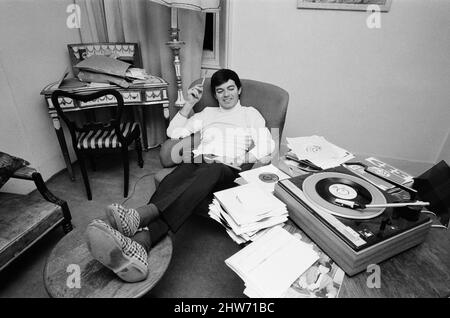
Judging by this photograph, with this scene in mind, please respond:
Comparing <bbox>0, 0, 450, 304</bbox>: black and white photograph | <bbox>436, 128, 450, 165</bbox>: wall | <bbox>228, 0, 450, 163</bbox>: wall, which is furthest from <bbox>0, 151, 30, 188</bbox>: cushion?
<bbox>436, 128, 450, 165</bbox>: wall

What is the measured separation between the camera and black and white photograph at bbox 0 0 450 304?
2.59ft

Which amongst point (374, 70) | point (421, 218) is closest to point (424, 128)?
point (374, 70)

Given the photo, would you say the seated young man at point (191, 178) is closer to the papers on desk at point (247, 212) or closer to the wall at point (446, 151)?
the papers on desk at point (247, 212)

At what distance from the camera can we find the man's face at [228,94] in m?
1.70

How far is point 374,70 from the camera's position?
7.06ft

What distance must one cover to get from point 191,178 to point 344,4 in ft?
5.97

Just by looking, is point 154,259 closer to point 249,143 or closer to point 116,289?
point 116,289

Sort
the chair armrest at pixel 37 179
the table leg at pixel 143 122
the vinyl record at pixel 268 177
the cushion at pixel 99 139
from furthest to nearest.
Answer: the table leg at pixel 143 122, the cushion at pixel 99 139, the chair armrest at pixel 37 179, the vinyl record at pixel 268 177

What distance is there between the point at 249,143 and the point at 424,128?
168 cm

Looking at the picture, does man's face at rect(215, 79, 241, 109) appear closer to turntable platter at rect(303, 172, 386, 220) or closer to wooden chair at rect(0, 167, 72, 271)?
turntable platter at rect(303, 172, 386, 220)

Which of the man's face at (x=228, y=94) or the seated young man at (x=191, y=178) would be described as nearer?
the seated young man at (x=191, y=178)

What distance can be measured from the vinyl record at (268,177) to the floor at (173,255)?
60 cm

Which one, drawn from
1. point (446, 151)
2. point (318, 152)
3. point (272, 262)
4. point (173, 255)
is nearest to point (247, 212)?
point (272, 262)

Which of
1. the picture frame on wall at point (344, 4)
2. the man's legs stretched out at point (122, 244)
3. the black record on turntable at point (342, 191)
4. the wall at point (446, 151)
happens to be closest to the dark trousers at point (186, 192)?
the man's legs stretched out at point (122, 244)
